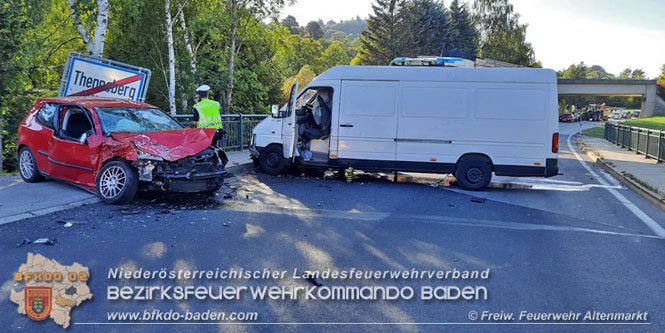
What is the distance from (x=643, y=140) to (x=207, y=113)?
57.0ft

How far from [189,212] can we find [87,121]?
269 centimetres

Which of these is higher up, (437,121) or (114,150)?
(437,121)


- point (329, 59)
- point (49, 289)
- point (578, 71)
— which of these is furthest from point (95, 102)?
point (578, 71)

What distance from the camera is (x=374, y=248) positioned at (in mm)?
5578

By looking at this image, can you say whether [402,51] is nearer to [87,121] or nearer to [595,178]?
[595,178]

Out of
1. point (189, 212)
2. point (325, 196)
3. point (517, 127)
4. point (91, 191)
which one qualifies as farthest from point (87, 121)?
point (517, 127)

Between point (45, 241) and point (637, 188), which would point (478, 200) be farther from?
point (45, 241)

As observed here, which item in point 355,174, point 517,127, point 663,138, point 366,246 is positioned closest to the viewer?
point 366,246

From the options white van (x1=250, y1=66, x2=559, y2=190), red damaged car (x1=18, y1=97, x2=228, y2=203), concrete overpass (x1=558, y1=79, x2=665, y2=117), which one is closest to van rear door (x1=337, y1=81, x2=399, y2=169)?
white van (x1=250, y1=66, x2=559, y2=190)

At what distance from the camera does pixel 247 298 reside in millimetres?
4074

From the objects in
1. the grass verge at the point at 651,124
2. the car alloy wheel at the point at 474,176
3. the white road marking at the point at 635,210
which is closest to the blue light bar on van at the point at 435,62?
the car alloy wheel at the point at 474,176

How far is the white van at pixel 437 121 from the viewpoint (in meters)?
9.74

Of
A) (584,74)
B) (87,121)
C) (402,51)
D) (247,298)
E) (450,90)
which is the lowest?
(247,298)

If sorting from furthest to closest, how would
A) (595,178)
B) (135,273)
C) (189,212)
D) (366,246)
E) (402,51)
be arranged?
(402,51) → (595,178) → (189,212) → (366,246) → (135,273)
